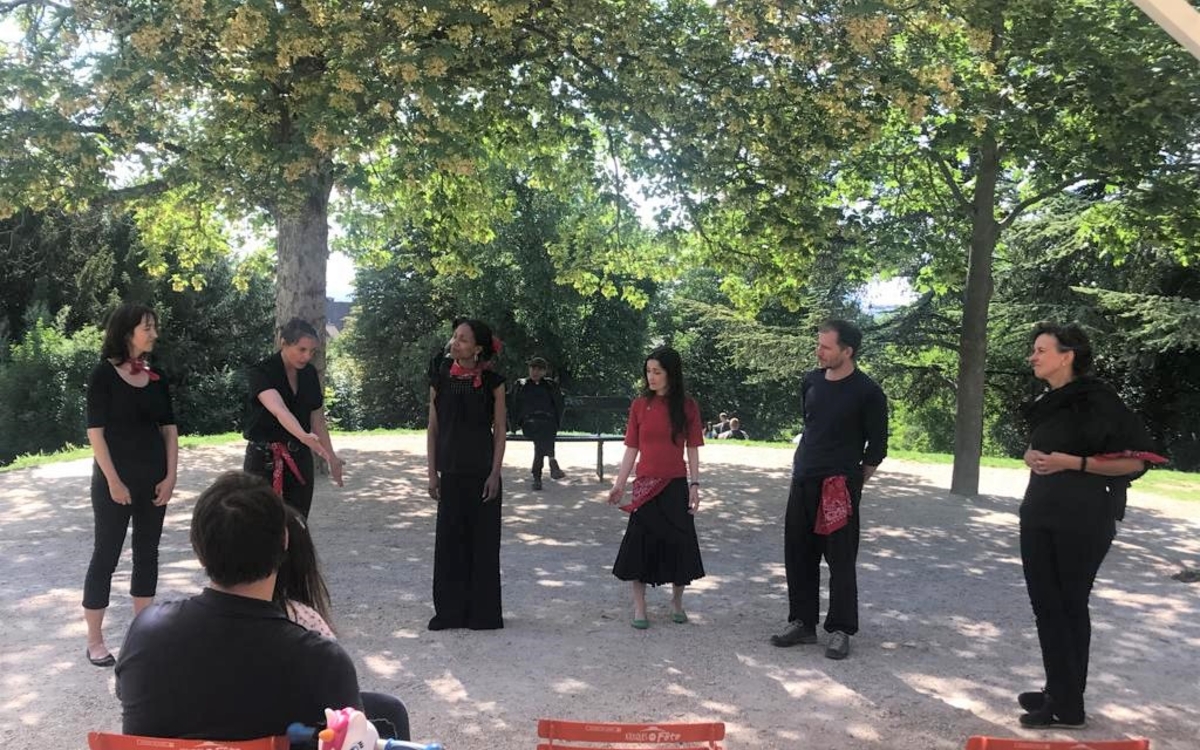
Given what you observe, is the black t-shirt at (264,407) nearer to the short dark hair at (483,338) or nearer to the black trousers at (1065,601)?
the short dark hair at (483,338)

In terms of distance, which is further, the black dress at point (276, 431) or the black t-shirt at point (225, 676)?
the black dress at point (276, 431)

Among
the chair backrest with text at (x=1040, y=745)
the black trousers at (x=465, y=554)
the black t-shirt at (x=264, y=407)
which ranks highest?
the black t-shirt at (x=264, y=407)

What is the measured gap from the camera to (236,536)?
2184 millimetres

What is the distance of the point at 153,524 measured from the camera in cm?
493

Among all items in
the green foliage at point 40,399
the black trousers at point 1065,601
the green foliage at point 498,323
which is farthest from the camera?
the green foliage at point 498,323

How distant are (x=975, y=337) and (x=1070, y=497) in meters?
8.82

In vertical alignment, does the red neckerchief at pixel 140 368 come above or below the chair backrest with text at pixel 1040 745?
above

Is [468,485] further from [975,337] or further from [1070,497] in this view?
[975,337]

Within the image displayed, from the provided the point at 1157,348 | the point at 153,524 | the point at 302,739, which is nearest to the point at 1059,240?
the point at 1157,348

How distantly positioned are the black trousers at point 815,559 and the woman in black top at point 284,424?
273cm

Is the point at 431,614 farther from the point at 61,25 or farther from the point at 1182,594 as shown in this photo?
the point at 61,25

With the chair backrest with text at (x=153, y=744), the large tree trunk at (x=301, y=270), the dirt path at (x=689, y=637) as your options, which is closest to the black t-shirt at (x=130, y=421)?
the dirt path at (x=689, y=637)

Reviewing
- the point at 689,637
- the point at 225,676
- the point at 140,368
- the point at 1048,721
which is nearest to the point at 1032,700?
the point at 1048,721

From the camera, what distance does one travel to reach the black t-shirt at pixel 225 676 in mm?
2102
